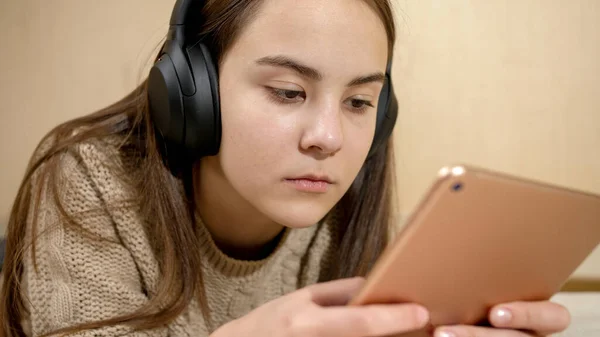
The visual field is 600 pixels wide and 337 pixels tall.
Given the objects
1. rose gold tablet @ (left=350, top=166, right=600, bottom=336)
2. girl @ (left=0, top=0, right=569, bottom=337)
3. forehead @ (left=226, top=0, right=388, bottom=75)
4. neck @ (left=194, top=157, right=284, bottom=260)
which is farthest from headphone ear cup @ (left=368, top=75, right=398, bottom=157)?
rose gold tablet @ (left=350, top=166, right=600, bottom=336)

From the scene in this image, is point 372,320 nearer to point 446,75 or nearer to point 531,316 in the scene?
point 531,316

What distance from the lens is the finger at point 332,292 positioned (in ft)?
1.66

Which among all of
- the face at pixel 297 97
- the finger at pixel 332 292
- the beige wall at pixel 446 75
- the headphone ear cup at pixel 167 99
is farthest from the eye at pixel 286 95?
the beige wall at pixel 446 75

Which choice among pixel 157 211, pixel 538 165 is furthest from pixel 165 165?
pixel 538 165

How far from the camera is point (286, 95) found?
0.64m

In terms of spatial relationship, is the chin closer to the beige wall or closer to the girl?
the girl

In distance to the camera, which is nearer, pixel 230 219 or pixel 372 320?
pixel 372 320

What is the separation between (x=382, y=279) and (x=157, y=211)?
1.44 ft

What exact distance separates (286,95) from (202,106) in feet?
0.35

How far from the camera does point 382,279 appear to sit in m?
0.41

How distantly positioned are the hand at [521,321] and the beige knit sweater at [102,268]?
408 millimetres

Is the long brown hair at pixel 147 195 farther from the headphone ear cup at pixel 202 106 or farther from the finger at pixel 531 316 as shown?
the finger at pixel 531 316

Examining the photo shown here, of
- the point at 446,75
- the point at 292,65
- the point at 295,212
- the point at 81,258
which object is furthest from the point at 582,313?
the point at 81,258

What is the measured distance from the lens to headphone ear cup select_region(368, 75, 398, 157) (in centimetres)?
77
